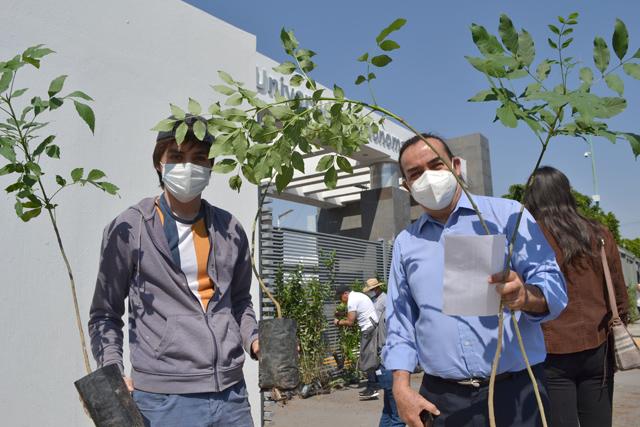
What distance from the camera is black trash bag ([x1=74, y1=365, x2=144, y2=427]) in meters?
1.78

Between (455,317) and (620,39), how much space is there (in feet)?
3.53

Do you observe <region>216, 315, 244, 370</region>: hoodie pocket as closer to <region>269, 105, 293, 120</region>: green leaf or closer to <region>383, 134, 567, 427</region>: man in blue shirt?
<region>383, 134, 567, 427</region>: man in blue shirt

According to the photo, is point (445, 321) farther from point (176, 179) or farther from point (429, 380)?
point (176, 179)

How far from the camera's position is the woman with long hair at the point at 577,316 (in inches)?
114

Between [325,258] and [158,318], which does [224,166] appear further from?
[325,258]

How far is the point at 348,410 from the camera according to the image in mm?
8508

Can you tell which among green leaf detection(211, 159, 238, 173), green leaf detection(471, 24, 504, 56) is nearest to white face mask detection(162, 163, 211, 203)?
green leaf detection(211, 159, 238, 173)

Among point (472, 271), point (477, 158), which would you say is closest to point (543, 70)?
point (472, 271)

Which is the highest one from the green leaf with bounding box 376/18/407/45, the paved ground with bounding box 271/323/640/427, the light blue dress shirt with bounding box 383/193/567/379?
the green leaf with bounding box 376/18/407/45

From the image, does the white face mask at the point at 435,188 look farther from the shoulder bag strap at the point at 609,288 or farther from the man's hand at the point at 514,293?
the shoulder bag strap at the point at 609,288

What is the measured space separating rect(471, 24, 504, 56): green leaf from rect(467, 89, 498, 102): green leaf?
0.28ft

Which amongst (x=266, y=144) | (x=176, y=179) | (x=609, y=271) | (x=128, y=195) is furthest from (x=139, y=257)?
(x=128, y=195)

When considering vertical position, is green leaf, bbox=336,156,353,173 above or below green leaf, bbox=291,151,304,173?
above

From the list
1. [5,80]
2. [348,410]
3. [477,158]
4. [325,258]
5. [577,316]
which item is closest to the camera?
[5,80]
